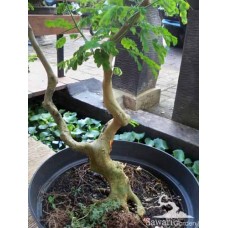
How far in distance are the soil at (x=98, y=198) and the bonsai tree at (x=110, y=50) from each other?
0.16 ft

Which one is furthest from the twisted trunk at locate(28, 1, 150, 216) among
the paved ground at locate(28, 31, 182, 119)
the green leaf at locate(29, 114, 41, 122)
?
the green leaf at locate(29, 114, 41, 122)

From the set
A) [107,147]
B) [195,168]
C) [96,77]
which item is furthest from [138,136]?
[96,77]

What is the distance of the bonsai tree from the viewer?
0.63 metres

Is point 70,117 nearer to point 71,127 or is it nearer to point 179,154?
point 71,127

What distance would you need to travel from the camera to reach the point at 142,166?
1.15 meters

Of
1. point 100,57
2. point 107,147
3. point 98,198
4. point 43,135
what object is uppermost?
point 100,57

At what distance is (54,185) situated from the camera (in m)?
1.05

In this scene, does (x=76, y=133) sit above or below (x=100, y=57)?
below

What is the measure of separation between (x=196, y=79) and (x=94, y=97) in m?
0.74

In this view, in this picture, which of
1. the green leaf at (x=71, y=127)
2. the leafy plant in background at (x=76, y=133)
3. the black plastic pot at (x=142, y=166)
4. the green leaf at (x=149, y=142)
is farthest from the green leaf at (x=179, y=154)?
the green leaf at (x=71, y=127)

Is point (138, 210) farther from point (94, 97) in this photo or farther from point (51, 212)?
point (94, 97)

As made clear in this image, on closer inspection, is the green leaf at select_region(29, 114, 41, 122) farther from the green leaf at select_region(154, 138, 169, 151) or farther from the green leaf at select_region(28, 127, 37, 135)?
the green leaf at select_region(154, 138, 169, 151)

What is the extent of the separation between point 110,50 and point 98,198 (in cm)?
61

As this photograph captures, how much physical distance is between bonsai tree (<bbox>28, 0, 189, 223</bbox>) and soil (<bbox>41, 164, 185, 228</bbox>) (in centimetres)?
5
